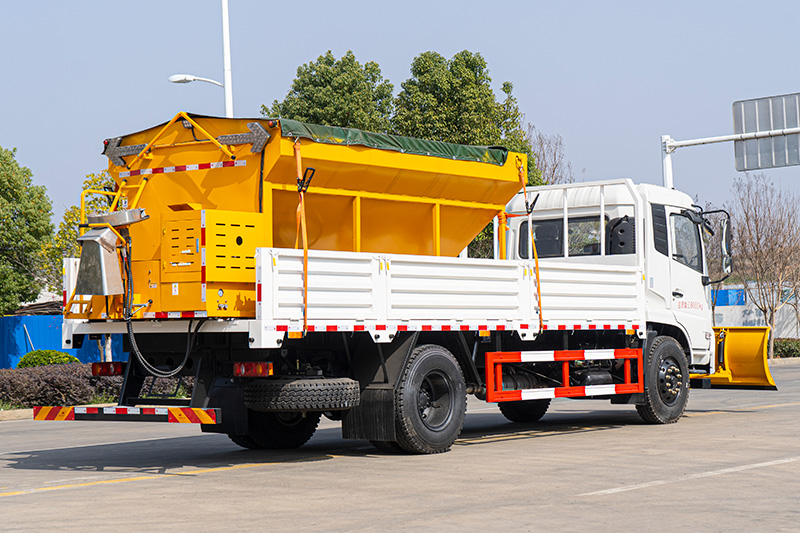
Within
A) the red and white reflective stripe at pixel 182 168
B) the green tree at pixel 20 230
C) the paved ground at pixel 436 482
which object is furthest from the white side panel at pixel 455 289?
the green tree at pixel 20 230

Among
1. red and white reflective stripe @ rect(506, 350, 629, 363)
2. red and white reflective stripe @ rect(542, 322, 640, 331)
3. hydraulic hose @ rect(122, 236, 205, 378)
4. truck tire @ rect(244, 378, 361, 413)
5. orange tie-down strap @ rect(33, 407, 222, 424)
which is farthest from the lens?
red and white reflective stripe @ rect(542, 322, 640, 331)

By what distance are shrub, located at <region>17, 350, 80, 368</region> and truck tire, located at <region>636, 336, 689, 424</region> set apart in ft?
42.4

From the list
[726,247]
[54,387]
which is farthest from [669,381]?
[54,387]

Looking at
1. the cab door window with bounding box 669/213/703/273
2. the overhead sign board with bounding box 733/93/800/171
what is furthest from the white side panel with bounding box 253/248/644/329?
the overhead sign board with bounding box 733/93/800/171

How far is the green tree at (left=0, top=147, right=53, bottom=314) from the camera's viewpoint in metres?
29.2

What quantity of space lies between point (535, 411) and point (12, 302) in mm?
18241

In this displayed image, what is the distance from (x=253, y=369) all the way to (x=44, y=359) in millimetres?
13918

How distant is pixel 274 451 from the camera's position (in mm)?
12297

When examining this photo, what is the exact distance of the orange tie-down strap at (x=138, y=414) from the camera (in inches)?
383

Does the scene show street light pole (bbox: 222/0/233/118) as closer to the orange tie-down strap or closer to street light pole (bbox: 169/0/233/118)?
street light pole (bbox: 169/0/233/118)

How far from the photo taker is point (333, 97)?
31.0 m

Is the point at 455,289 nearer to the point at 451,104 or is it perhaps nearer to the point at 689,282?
the point at 689,282

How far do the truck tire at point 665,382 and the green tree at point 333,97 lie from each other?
55.6ft

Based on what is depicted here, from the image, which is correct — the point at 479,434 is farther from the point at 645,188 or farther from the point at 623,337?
the point at 645,188
